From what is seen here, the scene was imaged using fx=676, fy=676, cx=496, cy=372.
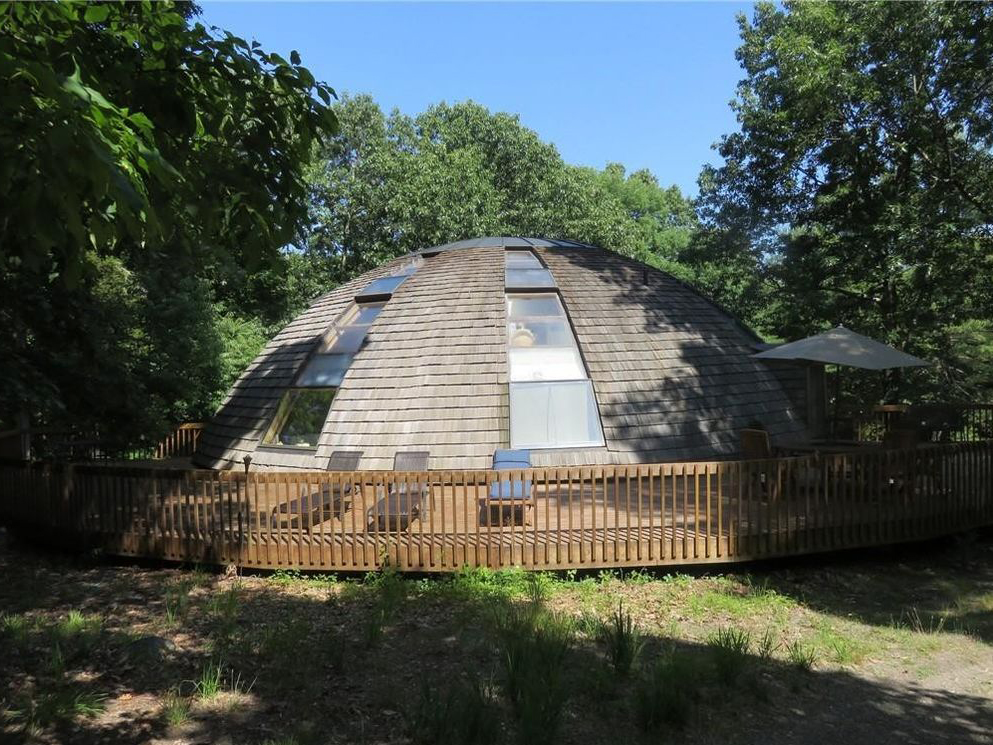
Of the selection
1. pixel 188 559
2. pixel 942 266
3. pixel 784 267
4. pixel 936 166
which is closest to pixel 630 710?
pixel 188 559

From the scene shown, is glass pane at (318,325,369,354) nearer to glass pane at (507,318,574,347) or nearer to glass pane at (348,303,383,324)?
glass pane at (348,303,383,324)

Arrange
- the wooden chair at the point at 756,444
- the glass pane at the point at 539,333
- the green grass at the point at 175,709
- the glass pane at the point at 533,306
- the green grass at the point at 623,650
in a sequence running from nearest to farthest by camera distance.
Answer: the green grass at the point at 175,709, the green grass at the point at 623,650, the wooden chair at the point at 756,444, the glass pane at the point at 539,333, the glass pane at the point at 533,306

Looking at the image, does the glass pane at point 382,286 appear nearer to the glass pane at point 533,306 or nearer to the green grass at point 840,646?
the glass pane at point 533,306

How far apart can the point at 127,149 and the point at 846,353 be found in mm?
11802

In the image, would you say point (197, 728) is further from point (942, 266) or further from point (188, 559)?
point (942, 266)

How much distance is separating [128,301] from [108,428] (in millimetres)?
3155

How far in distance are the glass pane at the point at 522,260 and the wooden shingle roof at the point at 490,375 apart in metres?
0.24

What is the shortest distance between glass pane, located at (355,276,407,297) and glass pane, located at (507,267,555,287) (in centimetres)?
241

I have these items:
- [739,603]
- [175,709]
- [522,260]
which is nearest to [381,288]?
[522,260]

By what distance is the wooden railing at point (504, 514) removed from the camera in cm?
757

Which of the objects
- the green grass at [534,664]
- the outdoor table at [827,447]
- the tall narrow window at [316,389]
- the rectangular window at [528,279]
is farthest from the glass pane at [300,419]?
the outdoor table at [827,447]

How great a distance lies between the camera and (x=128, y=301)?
13234 millimetres

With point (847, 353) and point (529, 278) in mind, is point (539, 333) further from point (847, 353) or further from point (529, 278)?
point (847, 353)

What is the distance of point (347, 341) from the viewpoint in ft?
42.9
